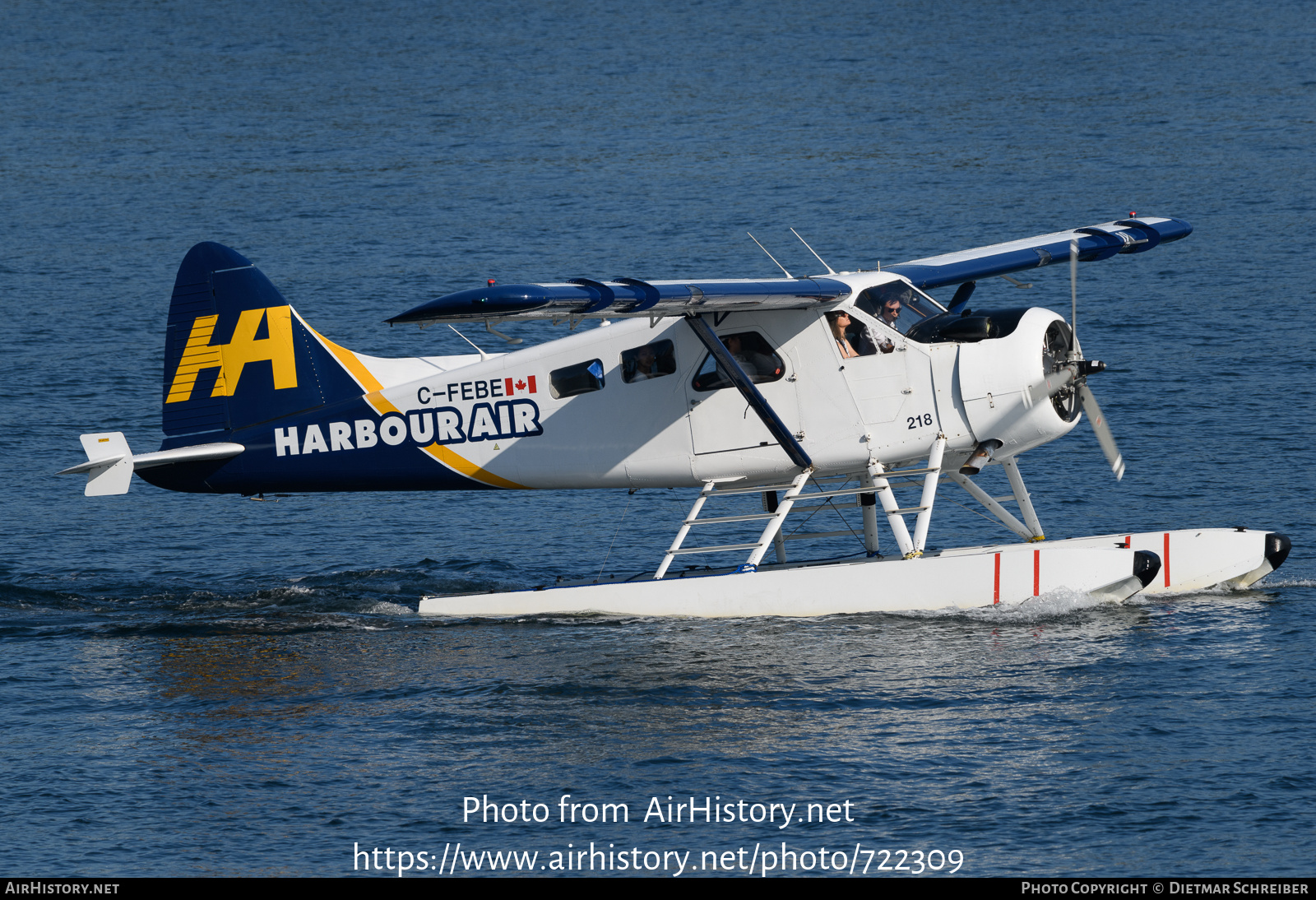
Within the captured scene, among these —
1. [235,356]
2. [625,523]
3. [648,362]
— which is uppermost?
[235,356]

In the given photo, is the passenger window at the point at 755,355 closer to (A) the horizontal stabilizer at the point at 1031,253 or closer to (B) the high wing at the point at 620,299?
(B) the high wing at the point at 620,299

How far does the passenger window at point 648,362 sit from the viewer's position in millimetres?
17359

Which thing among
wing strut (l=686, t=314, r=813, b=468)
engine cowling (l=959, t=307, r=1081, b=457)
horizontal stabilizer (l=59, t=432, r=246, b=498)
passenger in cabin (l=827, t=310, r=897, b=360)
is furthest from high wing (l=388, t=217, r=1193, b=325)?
horizontal stabilizer (l=59, t=432, r=246, b=498)

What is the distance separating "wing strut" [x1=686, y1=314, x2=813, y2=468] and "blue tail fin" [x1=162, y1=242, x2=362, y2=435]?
4.19 m

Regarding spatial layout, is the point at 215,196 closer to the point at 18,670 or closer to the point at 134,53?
the point at 134,53

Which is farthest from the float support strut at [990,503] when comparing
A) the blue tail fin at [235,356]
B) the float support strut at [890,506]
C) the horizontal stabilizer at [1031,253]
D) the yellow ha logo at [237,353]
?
the yellow ha logo at [237,353]

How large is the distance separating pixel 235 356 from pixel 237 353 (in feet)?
0.15

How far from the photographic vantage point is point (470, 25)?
76.8 metres

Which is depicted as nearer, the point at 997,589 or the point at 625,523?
the point at 997,589

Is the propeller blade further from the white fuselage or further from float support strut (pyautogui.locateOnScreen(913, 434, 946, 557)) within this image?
float support strut (pyautogui.locateOnScreen(913, 434, 946, 557))

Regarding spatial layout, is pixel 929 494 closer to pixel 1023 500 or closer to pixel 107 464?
pixel 1023 500

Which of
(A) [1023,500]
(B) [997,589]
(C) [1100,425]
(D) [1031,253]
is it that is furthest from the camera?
(D) [1031,253]

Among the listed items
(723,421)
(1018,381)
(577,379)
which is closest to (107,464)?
(577,379)

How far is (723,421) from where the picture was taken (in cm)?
1730
